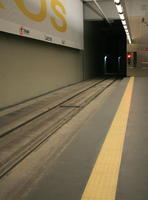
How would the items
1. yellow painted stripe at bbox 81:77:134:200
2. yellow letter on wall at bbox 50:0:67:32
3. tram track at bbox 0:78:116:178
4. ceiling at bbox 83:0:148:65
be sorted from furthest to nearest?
ceiling at bbox 83:0:148:65 < yellow letter on wall at bbox 50:0:67:32 < tram track at bbox 0:78:116:178 < yellow painted stripe at bbox 81:77:134:200

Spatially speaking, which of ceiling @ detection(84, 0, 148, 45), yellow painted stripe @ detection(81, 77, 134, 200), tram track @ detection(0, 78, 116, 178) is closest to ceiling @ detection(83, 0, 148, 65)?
ceiling @ detection(84, 0, 148, 45)

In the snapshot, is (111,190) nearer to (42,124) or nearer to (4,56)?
(42,124)

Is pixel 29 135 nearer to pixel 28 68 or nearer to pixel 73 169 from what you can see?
pixel 73 169

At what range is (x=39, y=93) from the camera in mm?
9148

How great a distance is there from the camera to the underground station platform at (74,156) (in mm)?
2426

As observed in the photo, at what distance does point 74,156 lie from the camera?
3.27m

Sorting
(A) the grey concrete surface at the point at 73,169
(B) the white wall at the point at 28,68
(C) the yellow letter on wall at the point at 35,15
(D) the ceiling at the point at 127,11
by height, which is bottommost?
(A) the grey concrete surface at the point at 73,169

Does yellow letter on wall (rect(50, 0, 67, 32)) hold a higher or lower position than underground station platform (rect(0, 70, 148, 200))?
higher

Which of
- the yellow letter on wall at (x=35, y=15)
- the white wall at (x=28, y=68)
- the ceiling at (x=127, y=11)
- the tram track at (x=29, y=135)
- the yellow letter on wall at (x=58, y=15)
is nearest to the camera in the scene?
the tram track at (x=29, y=135)

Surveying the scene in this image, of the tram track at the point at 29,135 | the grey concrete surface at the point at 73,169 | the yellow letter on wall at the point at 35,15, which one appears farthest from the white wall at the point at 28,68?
the grey concrete surface at the point at 73,169

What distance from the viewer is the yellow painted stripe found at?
236 cm

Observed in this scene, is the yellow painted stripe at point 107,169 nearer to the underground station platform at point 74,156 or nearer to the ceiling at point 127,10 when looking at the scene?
the underground station platform at point 74,156

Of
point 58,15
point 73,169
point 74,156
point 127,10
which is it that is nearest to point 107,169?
point 73,169

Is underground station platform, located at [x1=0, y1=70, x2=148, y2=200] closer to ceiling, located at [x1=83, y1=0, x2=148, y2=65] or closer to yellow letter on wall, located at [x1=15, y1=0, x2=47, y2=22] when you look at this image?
yellow letter on wall, located at [x1=15, y1=0, x2=47, y2=22]
